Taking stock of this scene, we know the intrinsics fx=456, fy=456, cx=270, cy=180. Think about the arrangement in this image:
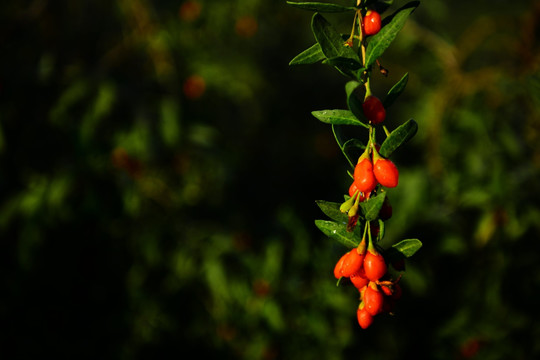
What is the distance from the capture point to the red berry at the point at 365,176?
0.45m

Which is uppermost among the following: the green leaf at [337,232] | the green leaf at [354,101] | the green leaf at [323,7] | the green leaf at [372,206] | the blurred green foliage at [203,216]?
the green leaf at [323,7]

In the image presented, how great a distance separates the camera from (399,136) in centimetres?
45

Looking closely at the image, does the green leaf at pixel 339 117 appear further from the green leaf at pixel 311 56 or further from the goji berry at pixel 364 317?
the goji berry at pixel 364 317

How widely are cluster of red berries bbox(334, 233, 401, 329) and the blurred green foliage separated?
35.9 inches

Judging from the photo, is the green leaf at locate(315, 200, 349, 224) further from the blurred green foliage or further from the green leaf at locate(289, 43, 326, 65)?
the blurred green foliage

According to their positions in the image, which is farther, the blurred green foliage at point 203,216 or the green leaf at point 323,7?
the blurred green foliage at point 203,216

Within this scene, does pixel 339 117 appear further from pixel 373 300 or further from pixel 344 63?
pixel 373 300

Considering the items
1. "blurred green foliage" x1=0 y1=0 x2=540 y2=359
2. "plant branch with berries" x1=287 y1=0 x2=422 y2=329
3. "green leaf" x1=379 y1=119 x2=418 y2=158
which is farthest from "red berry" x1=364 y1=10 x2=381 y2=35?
"blurred green foliage" x1=0 y1=0 x2=540 y2=359

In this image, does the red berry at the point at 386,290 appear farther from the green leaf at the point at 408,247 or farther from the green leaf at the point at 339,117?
the green leaf at the point at 339,117

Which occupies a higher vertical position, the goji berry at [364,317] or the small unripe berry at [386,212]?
the small unripe berry at [386,212]

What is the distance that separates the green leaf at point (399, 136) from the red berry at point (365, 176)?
0.02 meters

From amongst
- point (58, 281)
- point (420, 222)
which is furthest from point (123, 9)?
point (420, 222)

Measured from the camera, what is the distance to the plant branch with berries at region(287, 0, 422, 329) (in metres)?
0.44

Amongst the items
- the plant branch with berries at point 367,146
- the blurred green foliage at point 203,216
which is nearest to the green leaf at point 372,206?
the plant branch with berries at point 367,146
